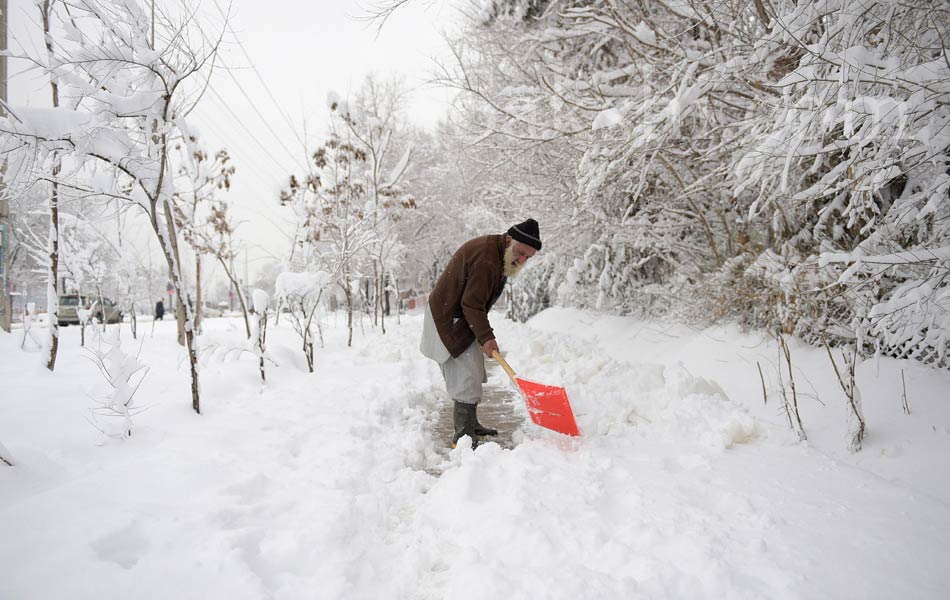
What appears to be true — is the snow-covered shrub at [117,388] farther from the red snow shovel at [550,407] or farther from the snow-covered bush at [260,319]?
the red snow shovel at [550,407]

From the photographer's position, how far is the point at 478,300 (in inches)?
128

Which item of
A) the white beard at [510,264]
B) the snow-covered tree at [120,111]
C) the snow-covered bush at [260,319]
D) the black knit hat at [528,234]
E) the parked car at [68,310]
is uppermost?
the snow-covered tree at [120,111]

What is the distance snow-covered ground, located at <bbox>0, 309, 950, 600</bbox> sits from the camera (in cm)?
159

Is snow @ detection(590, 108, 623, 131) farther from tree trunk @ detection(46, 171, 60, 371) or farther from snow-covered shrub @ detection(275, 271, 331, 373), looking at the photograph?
tree trunk @ detection(46, 171, 60, 371)

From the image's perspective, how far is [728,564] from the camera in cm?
165

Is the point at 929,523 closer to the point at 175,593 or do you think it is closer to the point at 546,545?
the point at 546,545

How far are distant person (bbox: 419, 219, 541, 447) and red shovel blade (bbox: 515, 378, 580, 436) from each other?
408 millimetres

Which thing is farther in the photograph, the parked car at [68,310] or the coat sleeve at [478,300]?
Result: the parked car at [68,310]

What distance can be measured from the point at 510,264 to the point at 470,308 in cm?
53

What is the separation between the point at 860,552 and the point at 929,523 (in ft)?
1.70

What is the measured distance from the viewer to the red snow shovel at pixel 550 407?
319 cm

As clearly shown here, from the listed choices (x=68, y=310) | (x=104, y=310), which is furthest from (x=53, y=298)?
(x=68, y=310)

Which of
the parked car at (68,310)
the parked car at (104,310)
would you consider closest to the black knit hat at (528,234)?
the parked car at (104,310)

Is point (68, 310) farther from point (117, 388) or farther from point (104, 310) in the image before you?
point (117, 388)
